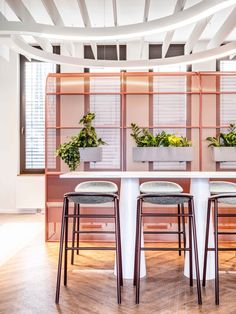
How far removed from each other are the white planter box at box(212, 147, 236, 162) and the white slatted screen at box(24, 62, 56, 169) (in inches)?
136

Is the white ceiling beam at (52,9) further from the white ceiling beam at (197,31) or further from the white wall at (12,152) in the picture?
the white wall at (12,152)

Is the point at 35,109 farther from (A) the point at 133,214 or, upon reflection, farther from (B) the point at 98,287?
(B) the point at 98,287

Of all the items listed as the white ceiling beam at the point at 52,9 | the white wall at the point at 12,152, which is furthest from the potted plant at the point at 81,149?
the white wall at the point at 12,152

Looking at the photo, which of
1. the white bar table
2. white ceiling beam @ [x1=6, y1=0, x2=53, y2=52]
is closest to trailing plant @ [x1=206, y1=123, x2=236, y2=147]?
the white bar table

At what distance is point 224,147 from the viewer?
15.0ft

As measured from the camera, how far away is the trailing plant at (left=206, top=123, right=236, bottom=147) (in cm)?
461

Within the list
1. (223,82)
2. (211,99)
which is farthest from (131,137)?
(223,82)

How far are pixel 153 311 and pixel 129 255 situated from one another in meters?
0.75

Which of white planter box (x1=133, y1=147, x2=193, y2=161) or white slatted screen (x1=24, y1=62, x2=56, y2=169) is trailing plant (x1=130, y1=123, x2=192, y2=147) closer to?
white planter box (x1=133, y1=147, x2=193, y2=161)

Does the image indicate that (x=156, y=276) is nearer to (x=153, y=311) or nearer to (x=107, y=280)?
(x=107, y=280)

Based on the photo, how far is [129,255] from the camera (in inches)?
129

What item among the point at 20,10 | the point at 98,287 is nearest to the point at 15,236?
the point at 98,287

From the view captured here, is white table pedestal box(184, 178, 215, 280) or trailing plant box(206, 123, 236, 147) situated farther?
trailing plant box(206, 123, 236, 147)

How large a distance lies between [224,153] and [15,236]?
3008 mm
